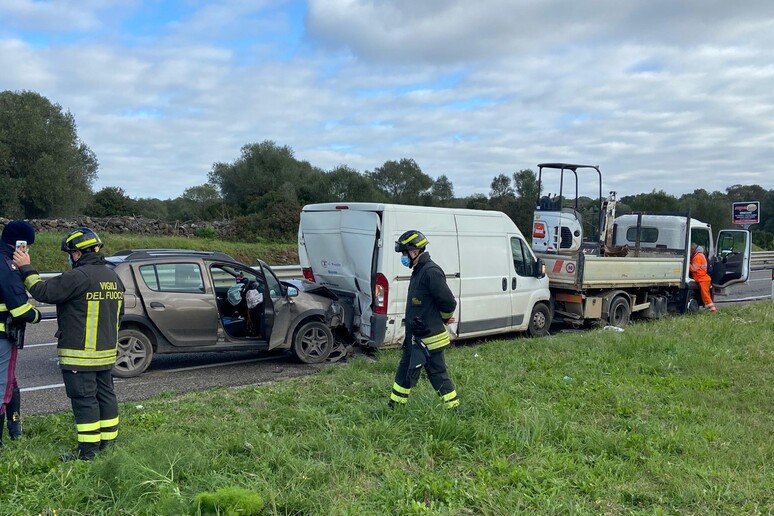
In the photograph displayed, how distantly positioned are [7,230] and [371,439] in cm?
325

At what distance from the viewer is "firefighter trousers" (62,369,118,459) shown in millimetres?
4523

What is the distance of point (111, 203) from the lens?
3638 centimetres

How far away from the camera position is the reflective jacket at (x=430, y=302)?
216 inches

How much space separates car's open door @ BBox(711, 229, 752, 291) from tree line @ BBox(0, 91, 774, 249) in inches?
147

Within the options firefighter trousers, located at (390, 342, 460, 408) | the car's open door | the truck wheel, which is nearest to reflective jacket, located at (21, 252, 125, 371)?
firefighter trousers, located at (390, 342, 460, 408)

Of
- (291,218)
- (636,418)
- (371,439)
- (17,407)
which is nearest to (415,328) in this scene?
(371,439)

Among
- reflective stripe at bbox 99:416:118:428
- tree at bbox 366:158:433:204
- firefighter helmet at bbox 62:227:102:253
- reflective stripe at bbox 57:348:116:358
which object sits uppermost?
tree at bbox 366:158:433:204

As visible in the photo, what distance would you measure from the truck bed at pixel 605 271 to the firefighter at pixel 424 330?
6184 mm

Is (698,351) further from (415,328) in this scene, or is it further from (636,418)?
(415,328)

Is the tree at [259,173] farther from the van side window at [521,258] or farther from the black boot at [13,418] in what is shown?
the black boot at [13,418]

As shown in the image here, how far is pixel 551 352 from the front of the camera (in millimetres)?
8422

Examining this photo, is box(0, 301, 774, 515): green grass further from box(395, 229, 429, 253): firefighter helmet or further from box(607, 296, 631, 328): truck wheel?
box(607, 296, 631, 328): truck wheel

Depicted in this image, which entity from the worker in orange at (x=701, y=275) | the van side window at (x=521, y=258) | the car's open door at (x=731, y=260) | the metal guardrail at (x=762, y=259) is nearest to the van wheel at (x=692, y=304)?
the worker in orange at (x=701, y=275)

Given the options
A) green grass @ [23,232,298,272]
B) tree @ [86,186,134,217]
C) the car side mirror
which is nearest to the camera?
the car side mirror
